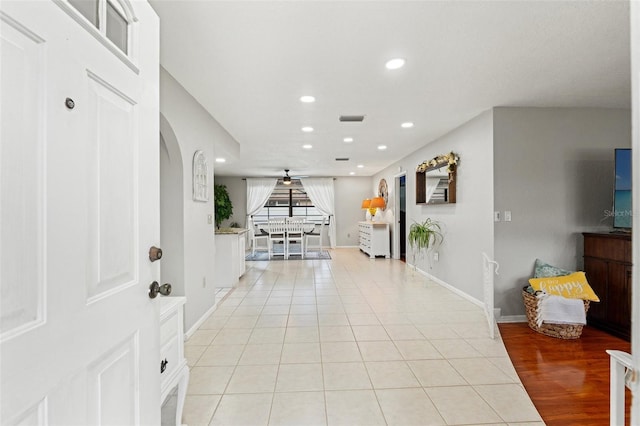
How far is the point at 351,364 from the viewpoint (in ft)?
7.60

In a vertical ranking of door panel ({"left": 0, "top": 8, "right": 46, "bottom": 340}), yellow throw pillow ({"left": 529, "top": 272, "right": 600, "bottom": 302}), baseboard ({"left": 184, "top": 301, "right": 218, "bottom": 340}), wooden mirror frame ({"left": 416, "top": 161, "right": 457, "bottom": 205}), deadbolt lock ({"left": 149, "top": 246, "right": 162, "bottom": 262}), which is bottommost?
baseboard ({"left": 184, "top": 301, "right": 218, "bottom": 340})

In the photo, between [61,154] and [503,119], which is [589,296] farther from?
[61,154]

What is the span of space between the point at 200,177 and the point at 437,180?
3.46 m

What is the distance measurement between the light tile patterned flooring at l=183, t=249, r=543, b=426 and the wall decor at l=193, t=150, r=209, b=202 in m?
1.34

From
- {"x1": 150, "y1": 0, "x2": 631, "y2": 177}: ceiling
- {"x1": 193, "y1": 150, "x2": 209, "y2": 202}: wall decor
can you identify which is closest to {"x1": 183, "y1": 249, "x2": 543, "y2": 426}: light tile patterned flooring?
{"x1": 193, "y1": 150, "x2": 209, "y2": 202}: wall decor

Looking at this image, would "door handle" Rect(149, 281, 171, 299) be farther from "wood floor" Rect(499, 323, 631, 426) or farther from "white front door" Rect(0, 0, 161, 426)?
"wood floor" Rect(499, 323, 631, 426)

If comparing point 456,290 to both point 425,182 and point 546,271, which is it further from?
point 425,182

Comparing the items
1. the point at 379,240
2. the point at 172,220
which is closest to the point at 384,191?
the point at 379,240

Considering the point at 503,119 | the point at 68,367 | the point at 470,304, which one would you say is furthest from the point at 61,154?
the point at 470,304

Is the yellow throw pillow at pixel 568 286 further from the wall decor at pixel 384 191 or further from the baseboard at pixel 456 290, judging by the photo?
the wall decor at pixel 384 191

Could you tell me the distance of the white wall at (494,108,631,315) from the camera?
3.31 metres

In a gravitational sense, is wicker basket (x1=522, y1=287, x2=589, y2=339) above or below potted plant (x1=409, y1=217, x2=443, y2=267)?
below

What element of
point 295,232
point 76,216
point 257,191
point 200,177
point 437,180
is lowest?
point 295,232

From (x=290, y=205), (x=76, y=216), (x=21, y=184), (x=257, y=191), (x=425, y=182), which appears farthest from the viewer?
(x=290, y=205)
